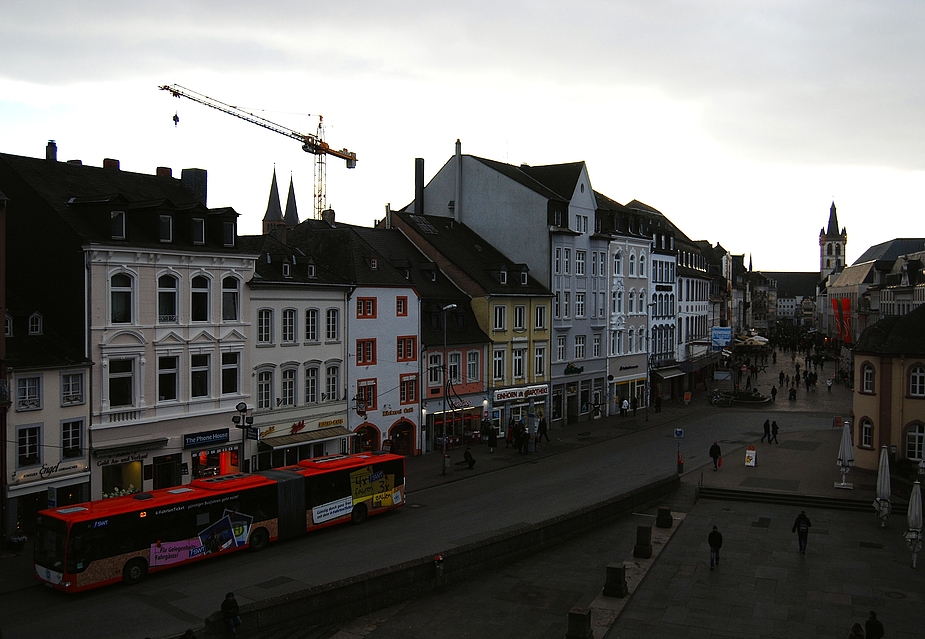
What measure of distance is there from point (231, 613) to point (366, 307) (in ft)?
84.2

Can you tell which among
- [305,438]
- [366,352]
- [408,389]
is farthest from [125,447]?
[408,389]

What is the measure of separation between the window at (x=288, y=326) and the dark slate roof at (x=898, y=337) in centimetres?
2830

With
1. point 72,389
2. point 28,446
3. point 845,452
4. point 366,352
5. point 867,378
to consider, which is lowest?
point 845,452

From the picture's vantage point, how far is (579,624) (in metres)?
19.6

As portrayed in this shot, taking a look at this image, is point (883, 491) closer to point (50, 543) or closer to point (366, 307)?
point (366, 307)

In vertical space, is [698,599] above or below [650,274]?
below

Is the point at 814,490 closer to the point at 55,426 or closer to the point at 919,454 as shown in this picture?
the point at 919,454

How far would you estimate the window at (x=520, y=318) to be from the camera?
54.0 m

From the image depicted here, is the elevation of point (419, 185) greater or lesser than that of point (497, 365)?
greater

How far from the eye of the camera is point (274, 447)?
3712cm

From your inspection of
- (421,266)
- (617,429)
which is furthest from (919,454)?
(421,266)

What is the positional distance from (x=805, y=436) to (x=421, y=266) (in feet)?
88.2

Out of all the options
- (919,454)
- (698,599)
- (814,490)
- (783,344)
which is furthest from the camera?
(783,344)

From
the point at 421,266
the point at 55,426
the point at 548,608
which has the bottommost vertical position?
the point at 548,608
